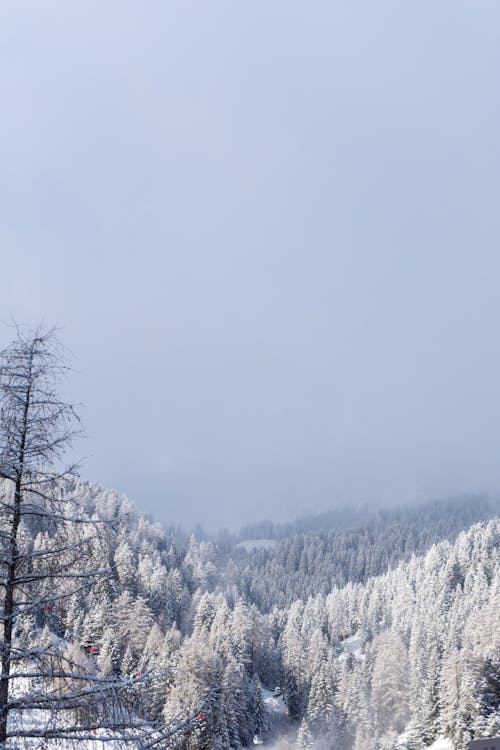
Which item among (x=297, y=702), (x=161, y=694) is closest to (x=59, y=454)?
(x=161, y=694)

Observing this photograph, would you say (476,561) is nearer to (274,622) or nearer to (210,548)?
(274,622)

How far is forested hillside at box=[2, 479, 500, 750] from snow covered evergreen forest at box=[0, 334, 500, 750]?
0.12 metres

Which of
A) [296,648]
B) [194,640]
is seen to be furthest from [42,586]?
[296,648]

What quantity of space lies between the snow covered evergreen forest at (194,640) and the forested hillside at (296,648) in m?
0.12

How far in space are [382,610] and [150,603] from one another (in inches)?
2630

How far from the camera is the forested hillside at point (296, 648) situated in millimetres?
9500

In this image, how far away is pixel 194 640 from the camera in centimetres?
7050

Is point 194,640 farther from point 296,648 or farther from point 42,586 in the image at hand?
point 42,586

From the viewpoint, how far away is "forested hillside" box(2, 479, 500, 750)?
9500 millimetres

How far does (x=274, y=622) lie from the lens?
13138 centimetres

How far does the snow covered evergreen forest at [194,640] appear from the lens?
7.65 metres

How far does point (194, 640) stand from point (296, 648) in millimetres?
35296

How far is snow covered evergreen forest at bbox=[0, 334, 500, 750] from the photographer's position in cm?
765


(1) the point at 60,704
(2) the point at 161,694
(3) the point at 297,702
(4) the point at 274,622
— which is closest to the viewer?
(1) the point at 60,704
